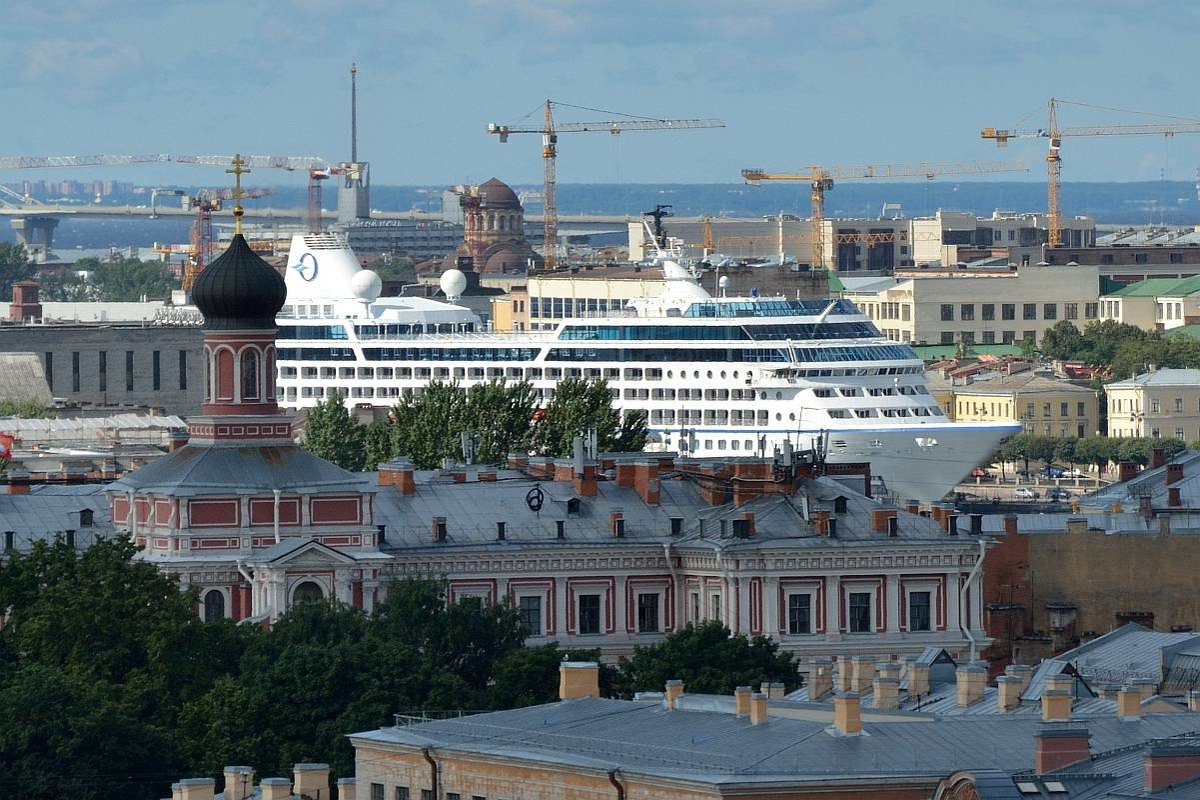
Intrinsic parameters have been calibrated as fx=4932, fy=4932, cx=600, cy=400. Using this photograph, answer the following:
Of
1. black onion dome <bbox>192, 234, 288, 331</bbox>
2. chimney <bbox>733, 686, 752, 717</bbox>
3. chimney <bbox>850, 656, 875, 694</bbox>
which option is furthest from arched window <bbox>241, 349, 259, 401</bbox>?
chimney <bbox>733, 686, 752, 717</bbox>

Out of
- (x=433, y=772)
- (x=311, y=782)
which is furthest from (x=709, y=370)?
(x=433, y=772)

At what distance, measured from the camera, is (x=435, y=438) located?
112 m

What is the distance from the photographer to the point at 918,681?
60062 millimetres

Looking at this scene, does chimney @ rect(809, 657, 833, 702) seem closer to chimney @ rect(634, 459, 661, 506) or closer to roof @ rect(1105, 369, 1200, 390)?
chimney @ rect(634, 459, 661, 506)

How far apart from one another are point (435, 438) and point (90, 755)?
50170 mm

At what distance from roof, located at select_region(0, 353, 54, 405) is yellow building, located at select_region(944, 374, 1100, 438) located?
41.4m

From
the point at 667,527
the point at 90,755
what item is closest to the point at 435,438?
the point at 667,527

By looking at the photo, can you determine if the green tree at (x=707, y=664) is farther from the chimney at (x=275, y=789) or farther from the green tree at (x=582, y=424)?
the green tree at (x=582, y=424)

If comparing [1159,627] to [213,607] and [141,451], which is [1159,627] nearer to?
[213,607]

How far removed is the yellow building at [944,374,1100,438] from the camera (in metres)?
184

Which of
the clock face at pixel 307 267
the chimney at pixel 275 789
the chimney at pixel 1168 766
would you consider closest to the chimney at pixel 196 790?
the chimney at pixel 275 789

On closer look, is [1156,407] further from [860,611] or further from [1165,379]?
[860,611]

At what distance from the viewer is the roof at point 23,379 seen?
5989 inches

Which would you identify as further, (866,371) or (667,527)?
(866,371)
